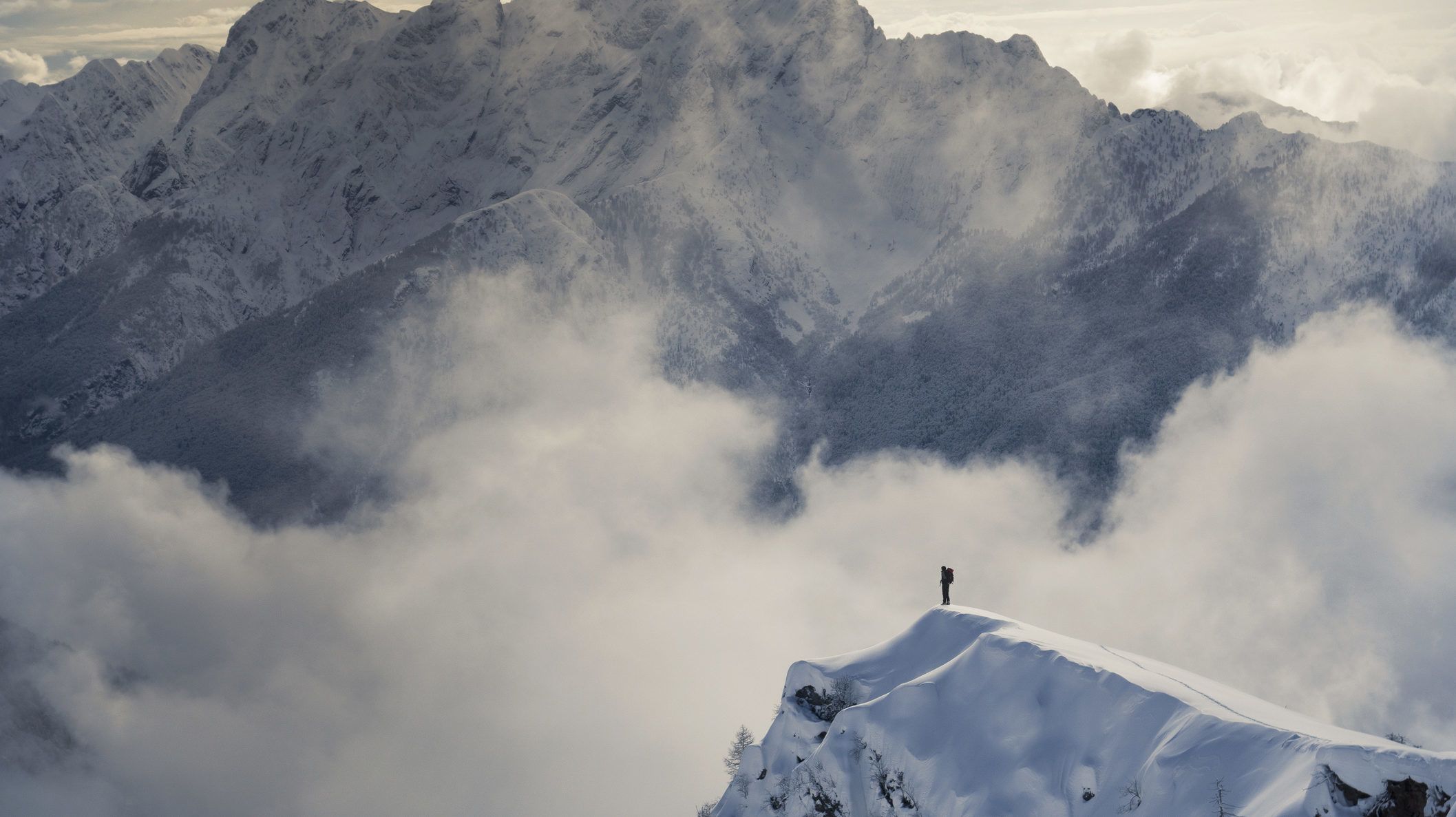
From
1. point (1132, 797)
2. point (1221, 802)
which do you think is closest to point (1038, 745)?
point (1132, 797)

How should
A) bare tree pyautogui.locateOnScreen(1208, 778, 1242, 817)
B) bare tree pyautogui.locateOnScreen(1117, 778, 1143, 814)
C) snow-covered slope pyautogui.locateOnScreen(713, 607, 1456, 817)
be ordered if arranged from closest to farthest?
snow-covered slope pyautogui.locateOnScreen(713, 607, 1456, 817) < bare tree pyautogui.locateOnScreen(1208, 778, 1242, 817) < bare tree pyautogui.locateOnScreen(1117, 778, 1143, 814)

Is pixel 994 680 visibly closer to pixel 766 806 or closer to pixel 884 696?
pixel 884 696

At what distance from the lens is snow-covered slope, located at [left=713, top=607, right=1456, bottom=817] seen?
219 feet

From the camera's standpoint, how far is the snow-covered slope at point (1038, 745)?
66.7 metres

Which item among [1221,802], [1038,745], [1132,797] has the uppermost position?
[1038,745]

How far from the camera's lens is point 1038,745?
86812 mm

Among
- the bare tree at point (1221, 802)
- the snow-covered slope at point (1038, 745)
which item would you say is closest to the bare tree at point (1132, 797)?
the snow-covered slope at point (1038, 745)

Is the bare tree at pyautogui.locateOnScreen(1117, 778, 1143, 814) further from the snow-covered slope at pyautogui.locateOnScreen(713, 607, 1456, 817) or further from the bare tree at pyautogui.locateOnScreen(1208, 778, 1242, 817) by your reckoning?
the bare tree at pyautogui.locateOnScreen(1208, 778, 1242, 817)

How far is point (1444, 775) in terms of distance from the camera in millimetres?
62562

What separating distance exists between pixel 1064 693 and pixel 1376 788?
84.0ft

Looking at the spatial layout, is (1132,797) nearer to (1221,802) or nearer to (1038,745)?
(1221,802)

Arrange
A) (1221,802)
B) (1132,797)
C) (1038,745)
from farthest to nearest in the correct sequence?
(1038,745) → (1132,797) → (1221,802)

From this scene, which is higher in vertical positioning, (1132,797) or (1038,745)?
(1038,745)

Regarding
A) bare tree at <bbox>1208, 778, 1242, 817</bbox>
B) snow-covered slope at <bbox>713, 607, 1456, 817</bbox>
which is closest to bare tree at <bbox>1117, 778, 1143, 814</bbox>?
snow-covered slope at <bbox>713, 607, 1456, 817</bbox>
